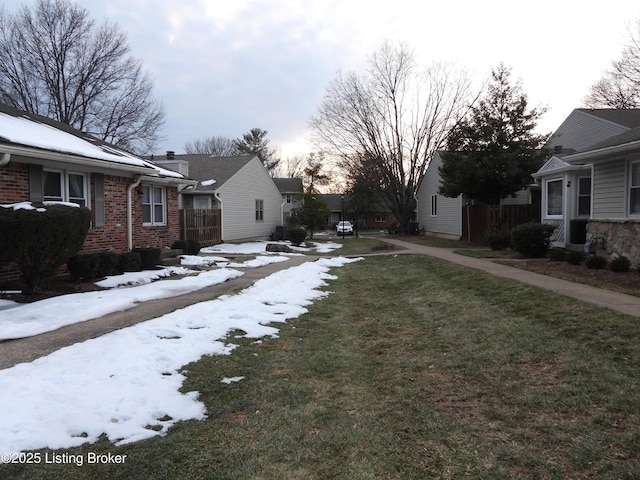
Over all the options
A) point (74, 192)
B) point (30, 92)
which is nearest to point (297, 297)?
point (74, 192)

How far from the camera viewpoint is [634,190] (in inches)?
432

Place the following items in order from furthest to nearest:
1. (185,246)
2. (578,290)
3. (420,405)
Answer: (185,246)
(578,290)
(420,405)

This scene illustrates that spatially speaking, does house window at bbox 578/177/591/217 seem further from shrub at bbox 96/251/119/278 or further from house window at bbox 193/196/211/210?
house window at bbox 193/196/211/210

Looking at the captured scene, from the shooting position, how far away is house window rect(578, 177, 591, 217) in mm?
15047

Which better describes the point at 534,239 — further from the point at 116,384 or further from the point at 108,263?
the point at 116,384

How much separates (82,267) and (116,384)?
21.0 ft

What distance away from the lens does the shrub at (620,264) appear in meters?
10.1

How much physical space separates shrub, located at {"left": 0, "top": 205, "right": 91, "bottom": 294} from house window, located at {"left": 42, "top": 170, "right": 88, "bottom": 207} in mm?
1935

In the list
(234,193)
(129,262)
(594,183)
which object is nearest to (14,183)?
(129,262)

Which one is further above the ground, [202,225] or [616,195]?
[616,195]

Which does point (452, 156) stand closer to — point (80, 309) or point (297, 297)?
point (297, 297)

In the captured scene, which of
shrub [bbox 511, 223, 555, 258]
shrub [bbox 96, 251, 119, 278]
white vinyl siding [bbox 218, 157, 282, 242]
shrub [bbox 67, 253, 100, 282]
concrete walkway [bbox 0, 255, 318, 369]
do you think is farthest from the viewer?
white vinyl siding [bbox 218, 157, 282, 242]

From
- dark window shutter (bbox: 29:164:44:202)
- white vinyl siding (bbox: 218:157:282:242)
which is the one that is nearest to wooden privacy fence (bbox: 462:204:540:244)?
white vinyl siding (bbox: 218:157:282:242)

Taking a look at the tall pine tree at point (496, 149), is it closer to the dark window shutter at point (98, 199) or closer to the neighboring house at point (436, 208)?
the neighboring house at point (436, 208)
